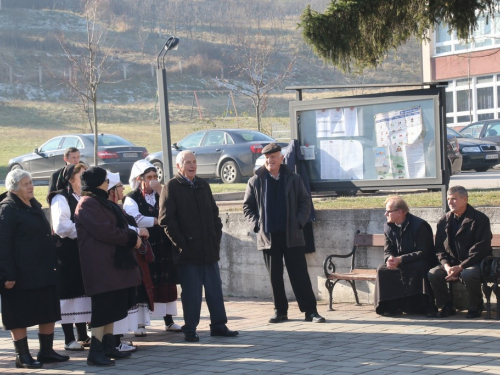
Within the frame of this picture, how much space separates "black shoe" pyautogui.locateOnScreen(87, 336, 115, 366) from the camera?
7.38 m

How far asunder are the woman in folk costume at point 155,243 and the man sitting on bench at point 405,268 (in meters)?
2.32

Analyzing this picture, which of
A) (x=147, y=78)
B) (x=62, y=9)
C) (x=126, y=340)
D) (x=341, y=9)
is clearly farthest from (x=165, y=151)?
(x=62, y=9)

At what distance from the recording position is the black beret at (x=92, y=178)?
7.54m

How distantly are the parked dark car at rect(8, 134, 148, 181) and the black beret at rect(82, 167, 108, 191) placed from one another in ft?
48.7

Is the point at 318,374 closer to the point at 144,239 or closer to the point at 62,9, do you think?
the point at 144,239

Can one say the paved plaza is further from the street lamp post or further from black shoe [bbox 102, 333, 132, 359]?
the street lamp post

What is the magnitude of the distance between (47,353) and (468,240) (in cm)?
444

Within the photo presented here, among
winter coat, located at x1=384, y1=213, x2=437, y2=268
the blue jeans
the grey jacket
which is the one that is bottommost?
the blue jeans

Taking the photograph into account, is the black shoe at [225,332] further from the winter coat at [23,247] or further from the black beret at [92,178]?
the black beret at [92,178]

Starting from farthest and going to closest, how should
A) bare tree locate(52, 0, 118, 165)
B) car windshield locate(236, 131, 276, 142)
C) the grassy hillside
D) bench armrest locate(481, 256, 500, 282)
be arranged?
the grassy hillside → car windshield locate(236, 131, 276, 142) → bare tree locate(52, 0, 118, 165) → bench armrest locate(481, 256, 500, 282)

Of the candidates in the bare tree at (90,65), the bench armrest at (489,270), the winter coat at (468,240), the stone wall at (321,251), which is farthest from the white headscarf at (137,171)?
the bare tree at (90,65)

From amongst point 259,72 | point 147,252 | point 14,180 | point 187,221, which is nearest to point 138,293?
point 147,252

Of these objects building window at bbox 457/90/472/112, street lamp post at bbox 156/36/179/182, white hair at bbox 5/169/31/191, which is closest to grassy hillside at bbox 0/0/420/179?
building window at bbox 457/90/472/112

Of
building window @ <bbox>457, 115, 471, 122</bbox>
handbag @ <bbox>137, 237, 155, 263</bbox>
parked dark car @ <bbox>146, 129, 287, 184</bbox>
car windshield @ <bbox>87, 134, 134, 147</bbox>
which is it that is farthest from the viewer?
building window @ <bbox>457, 115, 471, 122</bbox>
